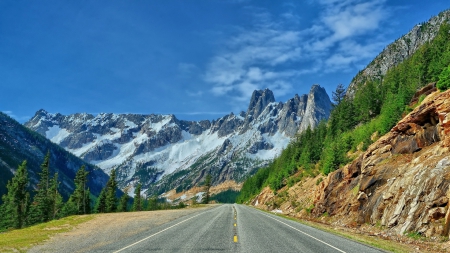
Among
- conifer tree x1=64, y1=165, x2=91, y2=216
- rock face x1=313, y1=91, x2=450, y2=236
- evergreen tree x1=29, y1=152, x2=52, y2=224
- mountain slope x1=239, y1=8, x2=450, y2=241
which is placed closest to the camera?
rock face x1=313, y1=91, x2=450, y2=236

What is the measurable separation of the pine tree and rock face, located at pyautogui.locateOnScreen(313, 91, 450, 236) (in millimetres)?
50904

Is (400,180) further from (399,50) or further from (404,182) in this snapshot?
(399,50)

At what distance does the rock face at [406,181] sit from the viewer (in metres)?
17.7

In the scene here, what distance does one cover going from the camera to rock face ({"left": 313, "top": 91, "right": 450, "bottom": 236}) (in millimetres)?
17694

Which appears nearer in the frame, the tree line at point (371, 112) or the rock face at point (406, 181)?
the rock face at point (406, 181)

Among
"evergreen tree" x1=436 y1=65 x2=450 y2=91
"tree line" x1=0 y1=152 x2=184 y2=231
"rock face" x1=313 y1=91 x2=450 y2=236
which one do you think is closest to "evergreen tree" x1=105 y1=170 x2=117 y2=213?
"tree line" x1=0 y1=152 x2=184 y2=231

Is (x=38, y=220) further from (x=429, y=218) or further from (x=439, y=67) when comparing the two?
(x=439, y=67)

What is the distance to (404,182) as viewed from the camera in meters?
21.9

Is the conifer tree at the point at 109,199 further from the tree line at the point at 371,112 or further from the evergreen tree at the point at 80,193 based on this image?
the tree line at the point at 371,112

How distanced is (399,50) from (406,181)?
14421 centimetres

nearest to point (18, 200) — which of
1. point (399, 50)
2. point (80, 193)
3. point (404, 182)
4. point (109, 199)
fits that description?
point (80, 193)

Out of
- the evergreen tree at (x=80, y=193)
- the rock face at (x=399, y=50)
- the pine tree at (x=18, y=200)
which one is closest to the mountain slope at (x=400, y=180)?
the evergreen tree at (x=80, y=193)

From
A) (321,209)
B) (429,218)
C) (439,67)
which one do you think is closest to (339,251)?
(429,218)

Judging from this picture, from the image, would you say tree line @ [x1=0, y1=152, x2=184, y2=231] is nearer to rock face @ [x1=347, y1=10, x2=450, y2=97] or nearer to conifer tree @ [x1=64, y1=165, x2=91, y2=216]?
conifer tree @ [x1=64, y1=165, x2=91, y2=216]
